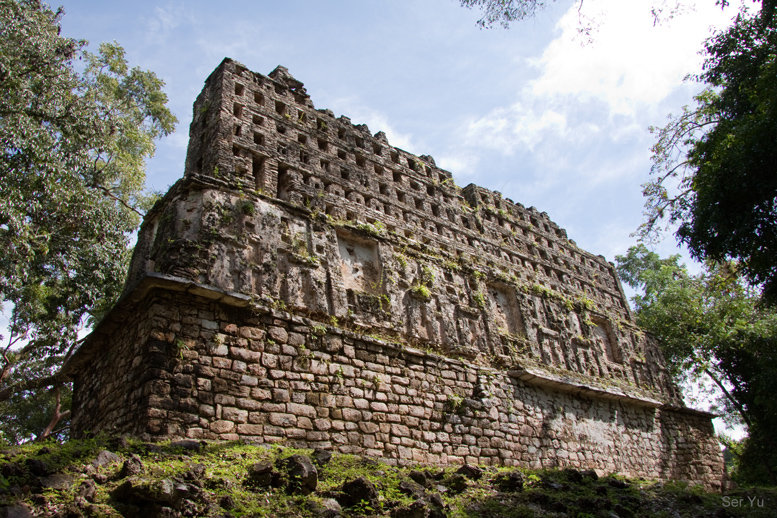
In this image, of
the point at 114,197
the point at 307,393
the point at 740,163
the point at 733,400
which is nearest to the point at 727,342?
the point at 733,400

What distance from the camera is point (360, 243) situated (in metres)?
10.6

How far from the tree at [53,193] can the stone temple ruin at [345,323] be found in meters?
3.33

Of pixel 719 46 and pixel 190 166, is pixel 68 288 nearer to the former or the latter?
pixel 190 166

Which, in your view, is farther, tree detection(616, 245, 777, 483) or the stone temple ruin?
tree detection(616, 245, 777, 483)

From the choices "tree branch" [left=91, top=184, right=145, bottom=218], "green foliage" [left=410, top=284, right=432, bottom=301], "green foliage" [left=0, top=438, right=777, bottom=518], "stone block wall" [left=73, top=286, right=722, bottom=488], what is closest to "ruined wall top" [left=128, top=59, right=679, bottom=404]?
"green foliage" [left=410, top=284, right=432, bottom=301]

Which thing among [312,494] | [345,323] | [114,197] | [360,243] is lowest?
[312,494]

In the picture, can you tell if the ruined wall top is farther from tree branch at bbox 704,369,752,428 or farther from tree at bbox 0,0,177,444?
tree branch at bbox 704,369,752,428

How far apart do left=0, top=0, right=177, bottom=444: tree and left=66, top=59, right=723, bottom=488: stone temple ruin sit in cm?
333

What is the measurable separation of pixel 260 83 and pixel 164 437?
7.86 m

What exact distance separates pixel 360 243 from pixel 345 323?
2.24 meters

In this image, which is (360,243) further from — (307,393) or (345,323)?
(307,393)

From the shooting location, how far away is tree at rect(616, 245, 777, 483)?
1779 cm

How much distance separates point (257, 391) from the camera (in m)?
7.24

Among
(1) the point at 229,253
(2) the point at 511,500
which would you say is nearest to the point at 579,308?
(2) the point at 511,500
